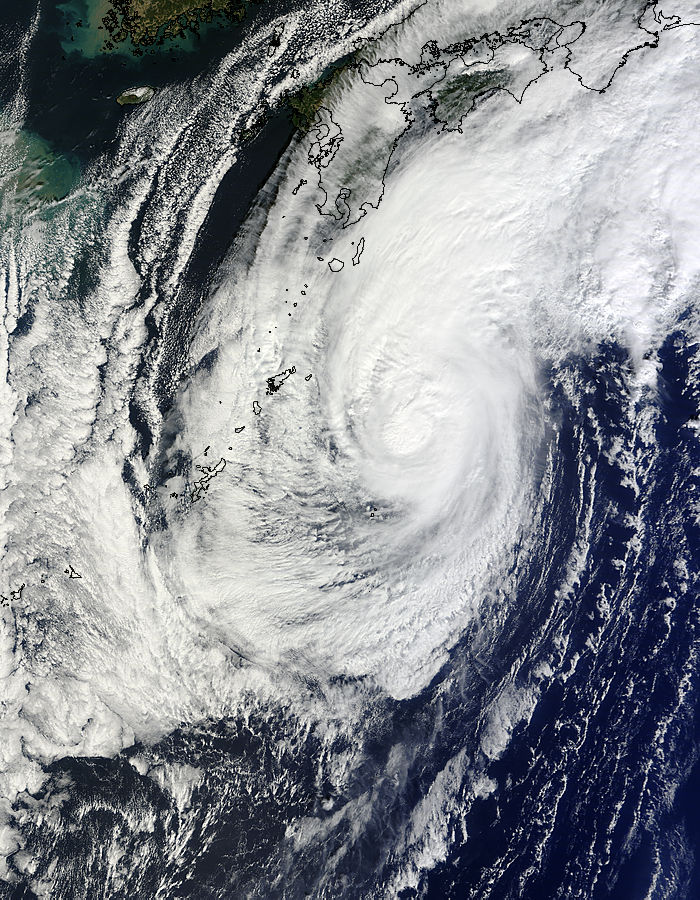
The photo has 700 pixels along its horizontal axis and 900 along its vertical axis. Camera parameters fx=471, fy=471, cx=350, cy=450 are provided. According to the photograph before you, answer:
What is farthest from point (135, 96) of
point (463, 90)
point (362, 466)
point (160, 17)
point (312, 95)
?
point (362, 466)

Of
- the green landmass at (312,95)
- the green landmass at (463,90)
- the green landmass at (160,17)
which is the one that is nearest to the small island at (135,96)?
the green landmass at (160,17)

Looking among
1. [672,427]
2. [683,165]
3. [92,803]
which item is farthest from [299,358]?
[92,803]

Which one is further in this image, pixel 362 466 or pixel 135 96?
pixel 135 96

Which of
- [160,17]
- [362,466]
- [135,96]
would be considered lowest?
[362,466]

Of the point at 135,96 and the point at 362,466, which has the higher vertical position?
the point at 135,96

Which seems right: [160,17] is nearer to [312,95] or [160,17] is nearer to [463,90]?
[312,95]

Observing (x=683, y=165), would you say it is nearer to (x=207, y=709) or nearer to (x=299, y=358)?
(x=299, y=358)
